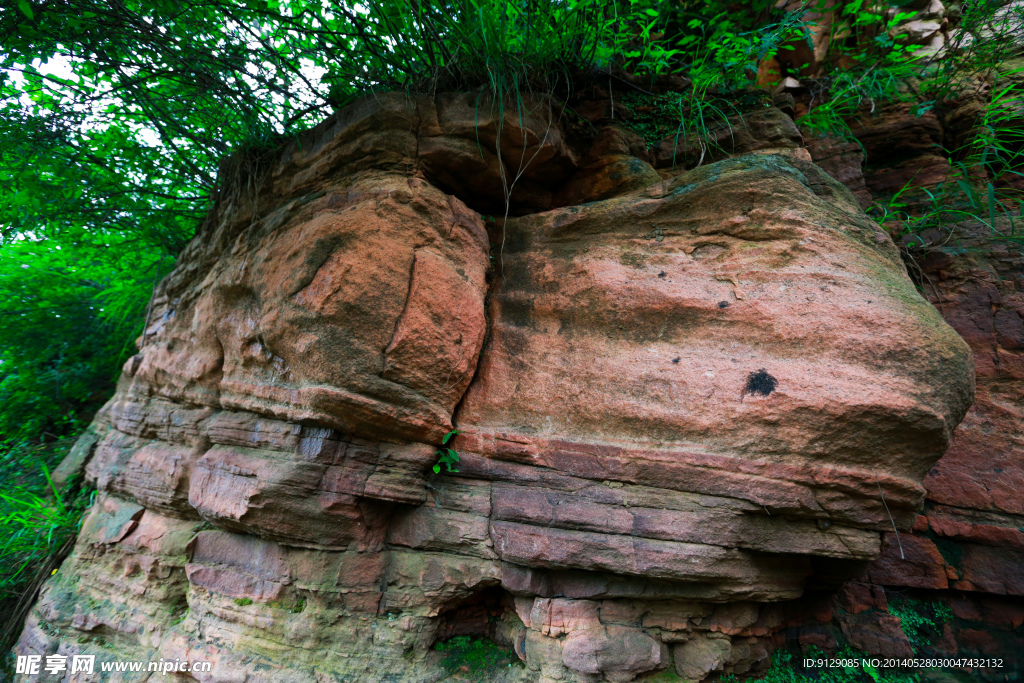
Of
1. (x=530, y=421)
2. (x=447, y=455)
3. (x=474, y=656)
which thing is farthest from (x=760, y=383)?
(x=474, y=656)

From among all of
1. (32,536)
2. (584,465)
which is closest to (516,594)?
(584,465)

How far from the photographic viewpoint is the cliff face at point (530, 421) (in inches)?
94.8

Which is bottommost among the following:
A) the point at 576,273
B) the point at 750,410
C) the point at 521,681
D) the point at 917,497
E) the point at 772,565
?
the point at 521,681

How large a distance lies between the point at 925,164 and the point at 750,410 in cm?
343

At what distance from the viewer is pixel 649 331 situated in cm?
284

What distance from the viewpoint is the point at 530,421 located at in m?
2.87

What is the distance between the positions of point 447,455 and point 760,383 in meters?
1.94

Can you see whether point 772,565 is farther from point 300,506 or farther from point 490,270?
point 300,506

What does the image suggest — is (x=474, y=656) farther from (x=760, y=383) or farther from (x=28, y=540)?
(x=28, y=540)

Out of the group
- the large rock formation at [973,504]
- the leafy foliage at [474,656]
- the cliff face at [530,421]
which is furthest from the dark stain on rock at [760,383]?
the leafy foliage at [474,656]

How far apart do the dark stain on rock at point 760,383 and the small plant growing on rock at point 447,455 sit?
1793 mm

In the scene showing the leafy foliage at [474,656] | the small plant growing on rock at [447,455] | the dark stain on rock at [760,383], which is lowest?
the leafy foliage at [474,656]

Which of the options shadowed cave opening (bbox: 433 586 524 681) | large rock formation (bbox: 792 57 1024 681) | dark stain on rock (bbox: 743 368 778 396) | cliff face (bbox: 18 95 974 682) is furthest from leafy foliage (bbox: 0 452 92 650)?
large rock formation (bbox: 792 57 1024 681)

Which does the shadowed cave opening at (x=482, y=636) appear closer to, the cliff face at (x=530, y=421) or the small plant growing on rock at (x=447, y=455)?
the cliff face at (x=530, y=421)
